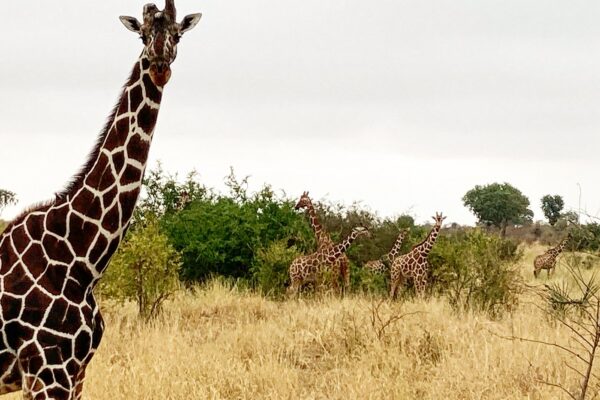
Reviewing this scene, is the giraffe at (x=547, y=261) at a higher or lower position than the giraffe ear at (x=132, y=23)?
lower

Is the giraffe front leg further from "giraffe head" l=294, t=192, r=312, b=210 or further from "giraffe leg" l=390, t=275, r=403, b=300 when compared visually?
"giraffe head" l=294, t=192, r=312, b=210

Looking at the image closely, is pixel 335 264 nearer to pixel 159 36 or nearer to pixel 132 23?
pixel 132 23

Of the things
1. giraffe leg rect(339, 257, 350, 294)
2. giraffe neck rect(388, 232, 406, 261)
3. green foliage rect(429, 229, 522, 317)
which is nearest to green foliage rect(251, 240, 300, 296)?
giraffe leg rect(339, 257, 350, 294)

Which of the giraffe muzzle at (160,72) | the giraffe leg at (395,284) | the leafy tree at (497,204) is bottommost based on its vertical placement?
the giraffe leg at (395,284)

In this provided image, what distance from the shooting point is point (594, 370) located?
7621 mm

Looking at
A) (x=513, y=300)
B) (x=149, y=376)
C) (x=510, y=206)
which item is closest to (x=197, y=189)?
(x=513, y=300)

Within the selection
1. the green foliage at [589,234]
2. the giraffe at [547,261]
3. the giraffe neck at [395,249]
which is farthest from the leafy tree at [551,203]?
the green foliage at [589,234]

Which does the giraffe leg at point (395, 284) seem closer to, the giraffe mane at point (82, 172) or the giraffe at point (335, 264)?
the giraffe at point (335, 264)

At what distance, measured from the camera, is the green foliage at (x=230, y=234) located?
15.6 m

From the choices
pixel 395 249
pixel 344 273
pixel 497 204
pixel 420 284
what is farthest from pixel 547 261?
pixel 497 204

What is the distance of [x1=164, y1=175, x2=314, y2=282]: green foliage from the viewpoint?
15.6 meters

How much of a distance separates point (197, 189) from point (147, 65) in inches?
544

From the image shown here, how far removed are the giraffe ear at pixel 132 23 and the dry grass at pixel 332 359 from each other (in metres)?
3.05

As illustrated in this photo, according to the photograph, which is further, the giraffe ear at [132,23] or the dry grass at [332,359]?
the dry grass at [332,359]
